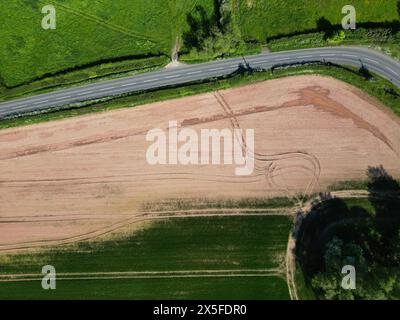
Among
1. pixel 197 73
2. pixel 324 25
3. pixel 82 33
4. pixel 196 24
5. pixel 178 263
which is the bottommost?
pixel 178 263

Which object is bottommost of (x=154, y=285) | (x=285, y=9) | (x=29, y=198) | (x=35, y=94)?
(x=154, y=285)

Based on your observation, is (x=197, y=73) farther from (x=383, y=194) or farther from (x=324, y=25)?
(x=383, y=194)

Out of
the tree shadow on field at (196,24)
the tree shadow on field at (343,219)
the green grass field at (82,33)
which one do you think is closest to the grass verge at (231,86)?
the green grass field at (82,33)

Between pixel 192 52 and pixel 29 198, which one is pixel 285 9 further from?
pixel 29 198

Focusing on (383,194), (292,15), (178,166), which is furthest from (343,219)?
(292,15)

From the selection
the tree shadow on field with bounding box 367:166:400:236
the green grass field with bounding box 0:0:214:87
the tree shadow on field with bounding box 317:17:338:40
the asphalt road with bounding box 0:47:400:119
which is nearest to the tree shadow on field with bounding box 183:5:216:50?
the green grass field with bounding box 0:0:214:87

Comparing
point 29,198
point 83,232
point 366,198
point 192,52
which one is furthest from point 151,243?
point 366,198

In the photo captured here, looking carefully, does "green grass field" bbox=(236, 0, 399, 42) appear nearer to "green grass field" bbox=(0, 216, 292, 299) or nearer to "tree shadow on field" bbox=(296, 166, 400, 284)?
"tree shadow on field" bbox=(296, 166, 400, 284)
